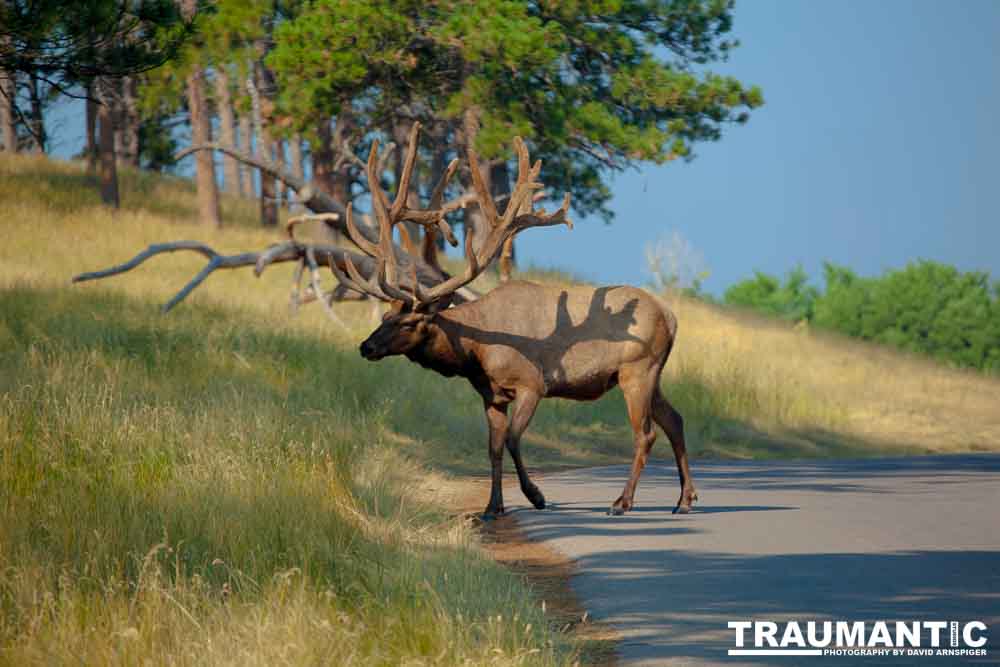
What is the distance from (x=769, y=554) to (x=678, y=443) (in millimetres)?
2931

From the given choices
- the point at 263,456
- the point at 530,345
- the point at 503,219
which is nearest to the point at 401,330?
the point at 530,345

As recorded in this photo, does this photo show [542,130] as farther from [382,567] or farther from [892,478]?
[382,567]

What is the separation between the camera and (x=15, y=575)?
6.83m

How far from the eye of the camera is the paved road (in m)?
7.45

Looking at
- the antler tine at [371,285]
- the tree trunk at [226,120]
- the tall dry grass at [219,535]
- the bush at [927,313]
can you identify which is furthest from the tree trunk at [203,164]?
the bush at [927,313]

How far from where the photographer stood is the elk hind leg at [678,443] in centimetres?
1229

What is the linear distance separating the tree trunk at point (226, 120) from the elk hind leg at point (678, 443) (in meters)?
13.4

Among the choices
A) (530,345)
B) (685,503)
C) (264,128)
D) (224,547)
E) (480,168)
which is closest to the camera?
(224,547)

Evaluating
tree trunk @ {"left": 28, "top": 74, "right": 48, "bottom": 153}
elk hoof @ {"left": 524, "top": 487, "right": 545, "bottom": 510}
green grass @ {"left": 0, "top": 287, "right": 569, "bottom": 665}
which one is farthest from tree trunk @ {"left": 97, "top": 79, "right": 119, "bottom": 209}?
elk hoof @ {"left": 524, "top": 487, "right": 545, "bottom": 510}

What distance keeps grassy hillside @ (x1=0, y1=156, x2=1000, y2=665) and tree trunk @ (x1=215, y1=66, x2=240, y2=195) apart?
19.5 ft

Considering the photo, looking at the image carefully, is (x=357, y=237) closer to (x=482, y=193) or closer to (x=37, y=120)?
(x=482, y=193)

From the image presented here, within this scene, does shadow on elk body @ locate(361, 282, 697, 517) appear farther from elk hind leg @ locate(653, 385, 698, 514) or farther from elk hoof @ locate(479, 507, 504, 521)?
elk hoof @ locate(479, 507, 504, 521)

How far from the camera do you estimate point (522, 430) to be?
12.1 m

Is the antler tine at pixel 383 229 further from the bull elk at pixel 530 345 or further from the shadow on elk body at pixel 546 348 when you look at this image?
the shadow on elk body at pixel 546 348
